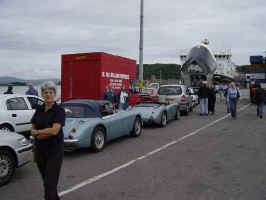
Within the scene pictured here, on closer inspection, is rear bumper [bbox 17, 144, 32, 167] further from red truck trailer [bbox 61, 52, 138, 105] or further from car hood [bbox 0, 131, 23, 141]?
red truck trailer [bbox 61, 52, 138, 105]

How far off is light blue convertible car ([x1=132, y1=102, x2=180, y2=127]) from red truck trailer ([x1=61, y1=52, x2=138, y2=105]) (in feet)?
6.99

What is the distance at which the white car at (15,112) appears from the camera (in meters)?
8.24

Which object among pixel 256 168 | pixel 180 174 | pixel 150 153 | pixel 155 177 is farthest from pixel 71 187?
pixel 256 168

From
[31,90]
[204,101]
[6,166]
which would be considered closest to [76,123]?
[6,166]

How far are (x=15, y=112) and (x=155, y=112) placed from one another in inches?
197

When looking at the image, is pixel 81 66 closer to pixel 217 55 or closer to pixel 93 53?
pixel 93 53

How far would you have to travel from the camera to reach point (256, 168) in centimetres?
577

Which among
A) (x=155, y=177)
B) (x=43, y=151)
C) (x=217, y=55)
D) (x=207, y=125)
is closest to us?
(x=43, y=151)

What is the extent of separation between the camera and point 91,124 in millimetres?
6941

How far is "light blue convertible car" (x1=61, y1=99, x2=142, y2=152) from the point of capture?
21.7ft

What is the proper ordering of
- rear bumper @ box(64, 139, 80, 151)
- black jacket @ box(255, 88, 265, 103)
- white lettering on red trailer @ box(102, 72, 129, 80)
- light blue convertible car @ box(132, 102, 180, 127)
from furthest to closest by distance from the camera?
black jacket @ box(255, 88, 265, 103)
white lettering on red trailer @ box(102, 72, 129, 80)
light blue convertible car @ box(132, 102, 180, 127)
rear bumper @ box(64, 139, 80, 151)

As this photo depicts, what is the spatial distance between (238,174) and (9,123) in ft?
20.6

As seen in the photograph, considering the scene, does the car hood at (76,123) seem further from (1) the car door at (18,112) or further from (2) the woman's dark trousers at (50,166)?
(2) the woman's dark trousers at (50,166)

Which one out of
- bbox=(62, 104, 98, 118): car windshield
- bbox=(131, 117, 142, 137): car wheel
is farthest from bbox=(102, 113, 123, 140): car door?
bbox=(131, 117, 142, 137): car wheel
